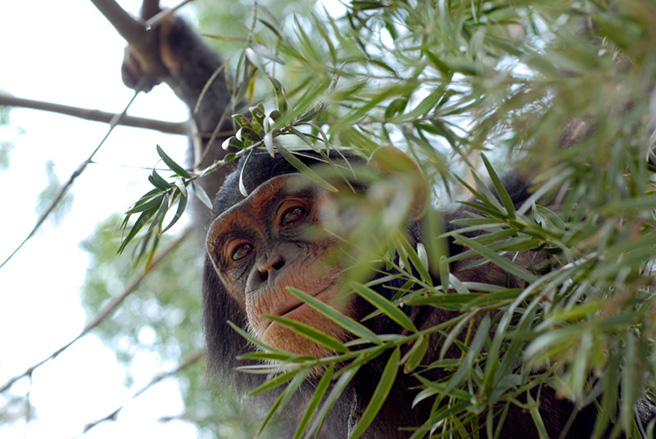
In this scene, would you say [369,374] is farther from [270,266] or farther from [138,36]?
[138,36]

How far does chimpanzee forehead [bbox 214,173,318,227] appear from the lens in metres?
2.98

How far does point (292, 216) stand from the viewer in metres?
2.93

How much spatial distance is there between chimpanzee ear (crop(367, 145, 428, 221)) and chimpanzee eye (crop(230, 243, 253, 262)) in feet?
2.66

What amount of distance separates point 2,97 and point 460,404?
332cm

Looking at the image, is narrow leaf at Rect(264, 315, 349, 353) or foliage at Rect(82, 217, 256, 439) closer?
narrow leaf at Rect(264, 315, 349, 353)

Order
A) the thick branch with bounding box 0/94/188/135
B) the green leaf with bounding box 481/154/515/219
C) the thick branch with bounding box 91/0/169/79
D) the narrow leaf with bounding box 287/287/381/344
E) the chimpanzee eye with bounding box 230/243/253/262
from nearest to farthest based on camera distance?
the narrow leaf with bounding box 287/287/381/344 → the green leaf with bounding box 481/154/515/219 → the chimpanzee eye with bounding box 230/243/253/262 → the thick branch with bounding box 91/0/169/79 → the thick branch with bounding box 0/94/188/135

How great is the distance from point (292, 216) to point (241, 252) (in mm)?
349

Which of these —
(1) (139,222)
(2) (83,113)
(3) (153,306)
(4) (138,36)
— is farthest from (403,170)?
(3) (153,306)

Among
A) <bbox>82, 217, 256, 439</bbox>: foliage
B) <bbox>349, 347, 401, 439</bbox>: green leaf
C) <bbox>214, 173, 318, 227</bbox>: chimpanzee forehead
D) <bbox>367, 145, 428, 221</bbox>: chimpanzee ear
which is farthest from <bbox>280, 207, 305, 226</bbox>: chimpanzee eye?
<bbox>82, 217, 256, 439</bbox>: foliage

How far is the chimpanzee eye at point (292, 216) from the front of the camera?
2.92m

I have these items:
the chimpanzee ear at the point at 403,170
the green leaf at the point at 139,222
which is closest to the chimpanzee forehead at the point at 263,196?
the chimpanzee ear at the point at 403,170

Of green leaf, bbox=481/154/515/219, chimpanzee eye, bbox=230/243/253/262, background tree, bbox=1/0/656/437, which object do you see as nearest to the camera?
background tree, bbox=1/0/656/437

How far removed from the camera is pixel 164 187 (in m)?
2.13

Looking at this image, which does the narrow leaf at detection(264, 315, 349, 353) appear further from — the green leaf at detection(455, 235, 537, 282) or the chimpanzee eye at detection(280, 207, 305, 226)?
the chimpanzee eye at detection(280, 207, 305, 226)
